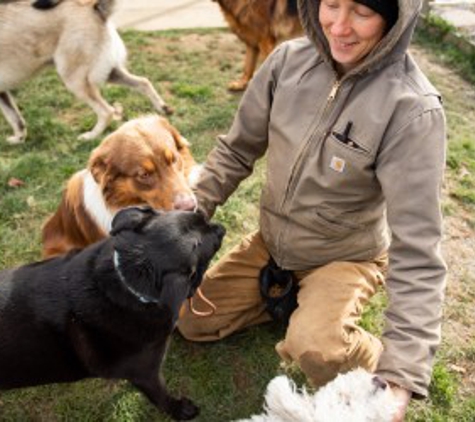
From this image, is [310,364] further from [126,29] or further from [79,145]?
[126,29]

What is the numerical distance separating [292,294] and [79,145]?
10.2 ft

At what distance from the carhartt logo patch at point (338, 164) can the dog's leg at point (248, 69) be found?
12.9 feet

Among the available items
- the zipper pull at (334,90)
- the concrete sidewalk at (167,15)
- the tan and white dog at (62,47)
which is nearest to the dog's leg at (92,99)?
the tan and white dog at (62,47)

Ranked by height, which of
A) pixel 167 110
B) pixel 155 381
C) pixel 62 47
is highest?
pixel 62 47

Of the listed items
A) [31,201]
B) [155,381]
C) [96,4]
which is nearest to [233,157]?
[155,381]

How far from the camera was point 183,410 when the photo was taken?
279 cm

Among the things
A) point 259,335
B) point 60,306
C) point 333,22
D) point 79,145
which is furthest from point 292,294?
point 79,145

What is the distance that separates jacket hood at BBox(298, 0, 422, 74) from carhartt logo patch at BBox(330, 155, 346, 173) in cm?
39

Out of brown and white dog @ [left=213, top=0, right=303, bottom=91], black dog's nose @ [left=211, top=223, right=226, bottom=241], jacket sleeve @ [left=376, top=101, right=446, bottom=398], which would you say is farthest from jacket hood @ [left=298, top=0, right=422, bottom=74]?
brown and white dog @ [left=213, top=0, right=303, bottom=91]

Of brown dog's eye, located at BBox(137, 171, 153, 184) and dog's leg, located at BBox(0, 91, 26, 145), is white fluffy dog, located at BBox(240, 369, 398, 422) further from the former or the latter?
dog's leg, located at BBox(0, 91, 26, 145)

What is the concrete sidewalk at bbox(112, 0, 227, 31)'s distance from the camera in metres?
7.88

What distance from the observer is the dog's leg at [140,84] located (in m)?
5.37

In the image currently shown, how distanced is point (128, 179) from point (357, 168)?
4.70 feet

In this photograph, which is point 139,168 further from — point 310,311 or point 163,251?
point 310,311
